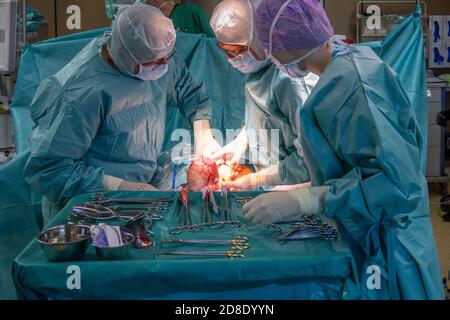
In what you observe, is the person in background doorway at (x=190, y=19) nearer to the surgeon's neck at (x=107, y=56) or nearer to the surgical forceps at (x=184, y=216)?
the surgeon's neck at (x=107, y=56)

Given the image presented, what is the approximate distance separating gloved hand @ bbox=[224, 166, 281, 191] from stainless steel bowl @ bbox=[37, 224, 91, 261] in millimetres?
1032

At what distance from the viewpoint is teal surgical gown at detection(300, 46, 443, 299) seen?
1.60 meters

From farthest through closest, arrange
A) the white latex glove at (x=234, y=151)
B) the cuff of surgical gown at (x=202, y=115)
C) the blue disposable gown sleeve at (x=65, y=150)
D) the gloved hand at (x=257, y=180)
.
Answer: the cuff of surgical gown at (x=202, y=115) → the white latex glove at (x=234, y=151) → the gloved hand at (x=257, y=180) → the blue disposable gown sleeve at (x=65, y=150)

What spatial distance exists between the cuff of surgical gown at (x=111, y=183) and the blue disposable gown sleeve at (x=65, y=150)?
2cm

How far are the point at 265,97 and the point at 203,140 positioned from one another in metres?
0.45

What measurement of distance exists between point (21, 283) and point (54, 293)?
92mm

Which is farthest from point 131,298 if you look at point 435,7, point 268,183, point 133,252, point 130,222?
point 435,7

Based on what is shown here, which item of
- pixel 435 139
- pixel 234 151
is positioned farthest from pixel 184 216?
pixel 435 139

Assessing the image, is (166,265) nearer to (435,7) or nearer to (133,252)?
(133,252)

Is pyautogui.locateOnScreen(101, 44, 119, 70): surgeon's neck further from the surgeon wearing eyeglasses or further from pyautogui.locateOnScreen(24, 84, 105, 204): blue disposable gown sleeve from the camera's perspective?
the surgeon wearing eyeglasses

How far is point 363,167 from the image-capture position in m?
1.65

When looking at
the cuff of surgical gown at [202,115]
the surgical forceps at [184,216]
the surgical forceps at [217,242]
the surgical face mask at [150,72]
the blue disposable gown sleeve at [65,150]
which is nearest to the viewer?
the surgical forceps at [217,242]

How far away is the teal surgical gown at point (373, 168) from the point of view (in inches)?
62.9

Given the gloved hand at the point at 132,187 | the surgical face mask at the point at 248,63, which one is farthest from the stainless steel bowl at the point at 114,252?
the surgical face mask at the point at 248,63
